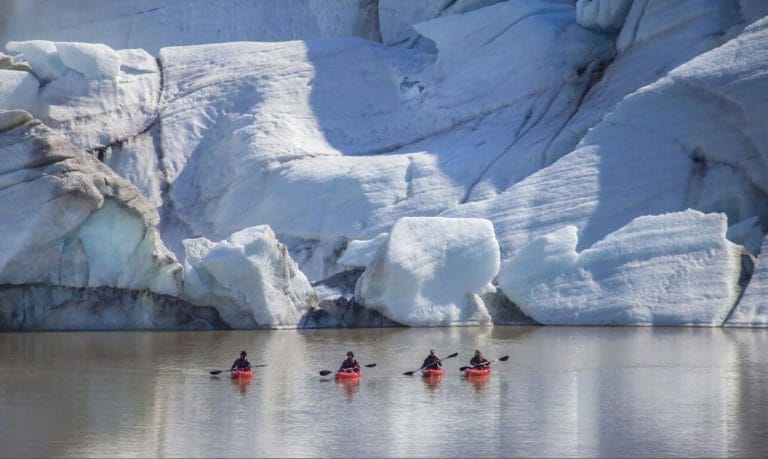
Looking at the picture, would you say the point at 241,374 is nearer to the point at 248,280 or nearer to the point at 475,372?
the point at 475,372

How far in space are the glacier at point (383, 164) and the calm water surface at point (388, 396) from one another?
79 cm

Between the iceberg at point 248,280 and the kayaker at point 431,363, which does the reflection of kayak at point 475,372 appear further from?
the iceberg at point 248,280

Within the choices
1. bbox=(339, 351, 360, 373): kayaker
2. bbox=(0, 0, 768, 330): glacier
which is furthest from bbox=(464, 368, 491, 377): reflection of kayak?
bbox=(0, 0, 768, 330): glacier

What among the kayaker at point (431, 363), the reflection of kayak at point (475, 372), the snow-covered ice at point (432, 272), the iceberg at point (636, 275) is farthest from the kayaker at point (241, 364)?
the iceberg at point (636, 275)

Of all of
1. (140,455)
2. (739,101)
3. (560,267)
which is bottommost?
(140,455)

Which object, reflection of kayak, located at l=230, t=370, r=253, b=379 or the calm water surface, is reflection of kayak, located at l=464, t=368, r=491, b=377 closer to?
the calm water surface

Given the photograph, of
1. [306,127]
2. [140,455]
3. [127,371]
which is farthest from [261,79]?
[140,455]

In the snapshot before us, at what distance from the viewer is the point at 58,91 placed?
3036 cm

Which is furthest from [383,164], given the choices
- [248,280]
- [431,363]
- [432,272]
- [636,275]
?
[431,363]

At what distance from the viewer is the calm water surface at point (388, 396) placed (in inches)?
614

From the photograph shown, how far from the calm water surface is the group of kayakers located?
0.22 metres

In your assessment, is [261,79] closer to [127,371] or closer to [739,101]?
[739,101]

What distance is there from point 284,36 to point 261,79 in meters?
3.92

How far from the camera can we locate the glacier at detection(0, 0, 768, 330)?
25312 millimetres
